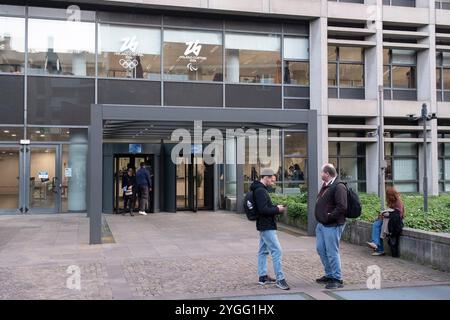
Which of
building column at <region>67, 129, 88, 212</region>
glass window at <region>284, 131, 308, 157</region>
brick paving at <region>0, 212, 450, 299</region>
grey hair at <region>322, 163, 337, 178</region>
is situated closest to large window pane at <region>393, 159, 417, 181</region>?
glass window at <region>284, 131, 308, 157</region>

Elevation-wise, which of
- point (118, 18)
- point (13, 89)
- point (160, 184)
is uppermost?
point (118, 18)

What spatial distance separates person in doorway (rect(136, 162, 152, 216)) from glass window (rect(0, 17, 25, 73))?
19.0ft

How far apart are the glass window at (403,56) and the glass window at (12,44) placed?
15.9 m

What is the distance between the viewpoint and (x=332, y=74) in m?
22.9

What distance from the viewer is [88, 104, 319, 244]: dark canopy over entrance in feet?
38.4

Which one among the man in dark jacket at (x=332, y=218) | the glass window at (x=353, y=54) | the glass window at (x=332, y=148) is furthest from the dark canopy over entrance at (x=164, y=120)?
the glass window at (x=353, y=54)

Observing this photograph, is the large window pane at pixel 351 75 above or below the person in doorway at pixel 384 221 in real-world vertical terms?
above

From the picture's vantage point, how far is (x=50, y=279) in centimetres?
812

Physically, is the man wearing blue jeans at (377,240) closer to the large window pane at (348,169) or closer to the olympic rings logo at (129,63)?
the olympic rings logo at (129,63)

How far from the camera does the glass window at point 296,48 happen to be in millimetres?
21906

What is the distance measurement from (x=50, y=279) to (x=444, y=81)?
2161cm

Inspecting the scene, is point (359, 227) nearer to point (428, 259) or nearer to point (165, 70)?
point (428, 259)

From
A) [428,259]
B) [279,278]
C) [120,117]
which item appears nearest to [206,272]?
[279,278]

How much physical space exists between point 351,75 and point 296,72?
2922 mm
